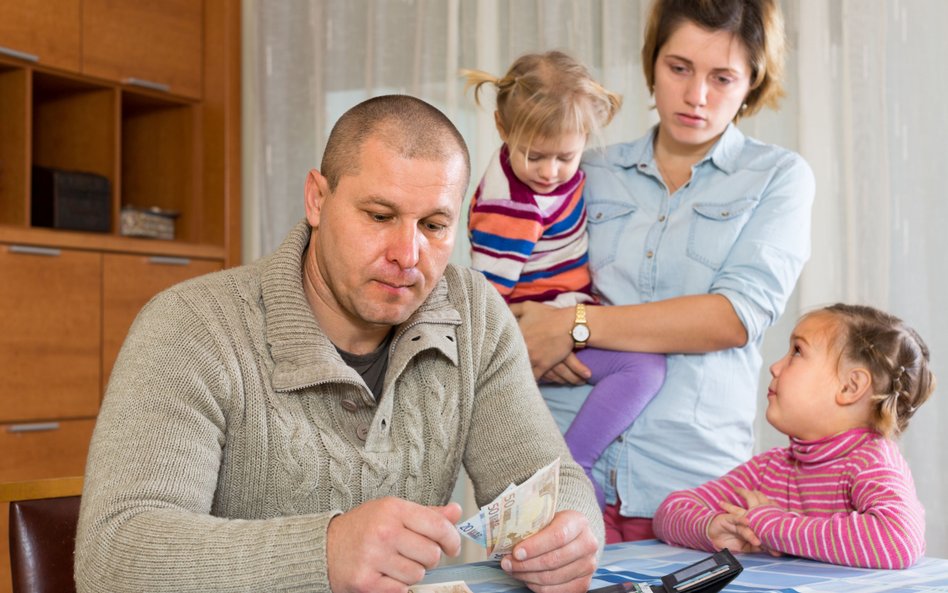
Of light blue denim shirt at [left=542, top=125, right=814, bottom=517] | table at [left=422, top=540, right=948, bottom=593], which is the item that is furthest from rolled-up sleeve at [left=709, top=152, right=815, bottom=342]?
table at [left=422, top=540, right=948, bottom=593]

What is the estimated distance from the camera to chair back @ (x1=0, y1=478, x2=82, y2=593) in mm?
1539

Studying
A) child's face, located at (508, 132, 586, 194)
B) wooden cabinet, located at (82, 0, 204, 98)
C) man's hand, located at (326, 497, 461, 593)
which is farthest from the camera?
wooden cabinet, located at (82, 0, 204, 98)

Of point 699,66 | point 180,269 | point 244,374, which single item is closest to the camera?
point 244,374

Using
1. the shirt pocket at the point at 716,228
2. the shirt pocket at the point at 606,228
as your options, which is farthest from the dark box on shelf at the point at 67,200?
the shirt pocket at the point at 716,228

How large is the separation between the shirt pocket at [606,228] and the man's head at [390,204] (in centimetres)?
58

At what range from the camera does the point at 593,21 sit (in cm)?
364

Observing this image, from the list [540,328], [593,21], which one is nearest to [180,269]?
[593,21]

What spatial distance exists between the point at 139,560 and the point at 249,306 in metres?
0.46

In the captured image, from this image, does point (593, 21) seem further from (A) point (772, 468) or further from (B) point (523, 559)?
(B) point (523, 559)

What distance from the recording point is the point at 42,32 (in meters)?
3.74

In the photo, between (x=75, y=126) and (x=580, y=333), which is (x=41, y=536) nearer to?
(x=580, y=333)

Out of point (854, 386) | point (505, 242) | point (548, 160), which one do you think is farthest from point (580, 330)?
point (854, 386)

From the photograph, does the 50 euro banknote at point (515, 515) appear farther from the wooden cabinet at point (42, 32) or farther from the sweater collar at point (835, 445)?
the wooden cabinet at point (42, 32)

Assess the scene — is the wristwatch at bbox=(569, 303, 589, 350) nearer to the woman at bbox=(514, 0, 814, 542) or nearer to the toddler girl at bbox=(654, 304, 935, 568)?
the woman at bbox=(514, 0, 814, 542)
